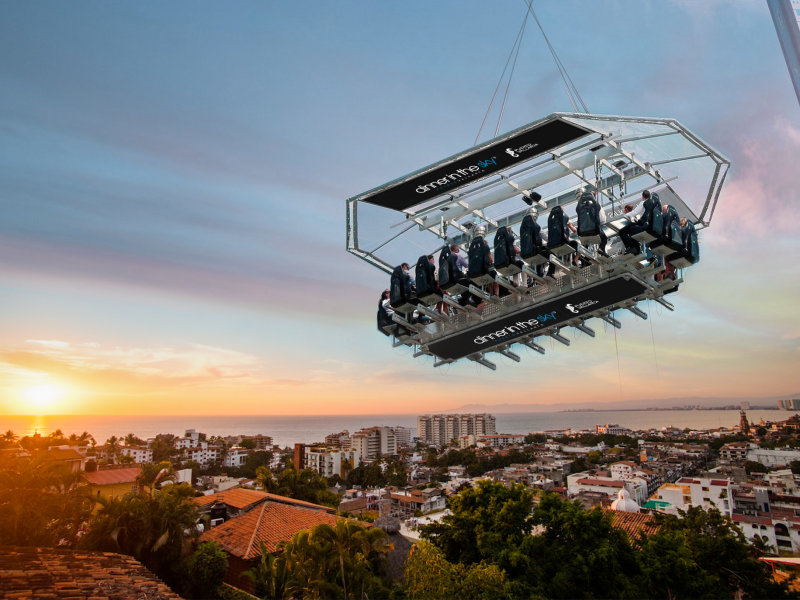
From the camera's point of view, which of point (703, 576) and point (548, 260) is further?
point (703, 576)

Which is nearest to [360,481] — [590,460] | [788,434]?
[590,460]

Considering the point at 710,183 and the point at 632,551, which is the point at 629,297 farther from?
the point at 632,551

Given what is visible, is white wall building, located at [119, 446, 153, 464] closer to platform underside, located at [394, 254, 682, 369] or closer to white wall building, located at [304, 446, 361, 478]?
white wall building, located at [304, 446, 361, 478]

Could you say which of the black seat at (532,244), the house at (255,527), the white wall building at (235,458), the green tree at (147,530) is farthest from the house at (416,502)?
the black seat at (532,244)

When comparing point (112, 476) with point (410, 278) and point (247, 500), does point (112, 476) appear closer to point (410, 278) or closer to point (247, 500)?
point (247, 500)

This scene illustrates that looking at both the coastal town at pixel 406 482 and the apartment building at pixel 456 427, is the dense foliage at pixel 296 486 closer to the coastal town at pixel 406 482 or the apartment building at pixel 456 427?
the coastal town at pixel 406 482
